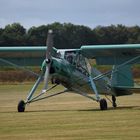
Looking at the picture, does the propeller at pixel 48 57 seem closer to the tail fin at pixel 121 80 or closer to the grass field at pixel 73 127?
the grass field at pixel 73 127

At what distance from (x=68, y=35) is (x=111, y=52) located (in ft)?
253

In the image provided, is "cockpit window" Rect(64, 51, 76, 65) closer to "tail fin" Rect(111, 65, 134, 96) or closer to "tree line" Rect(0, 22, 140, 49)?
"tail fin" Rect(111, 65, 134, 96)

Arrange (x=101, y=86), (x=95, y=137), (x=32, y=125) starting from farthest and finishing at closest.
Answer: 1. (x=101, y=86)
2. (x=32, y=125)
3. (x=95, y=137)

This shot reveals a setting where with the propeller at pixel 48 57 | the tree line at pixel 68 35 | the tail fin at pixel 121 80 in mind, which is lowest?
the tail fin at pixel 121 80

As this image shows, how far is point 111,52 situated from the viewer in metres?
22.4

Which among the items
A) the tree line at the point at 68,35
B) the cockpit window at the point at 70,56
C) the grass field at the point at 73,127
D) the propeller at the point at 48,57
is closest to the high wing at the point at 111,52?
the cockpit window at the point at 70,56

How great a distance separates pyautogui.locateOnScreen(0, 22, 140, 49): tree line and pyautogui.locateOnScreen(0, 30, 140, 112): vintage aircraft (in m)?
64.1

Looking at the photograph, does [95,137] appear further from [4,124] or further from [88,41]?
[88,41]

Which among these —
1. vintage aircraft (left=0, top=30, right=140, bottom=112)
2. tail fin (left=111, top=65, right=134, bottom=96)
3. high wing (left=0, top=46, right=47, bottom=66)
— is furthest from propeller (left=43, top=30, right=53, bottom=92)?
tail fin (left=111, top=65, right=134, bottom=96)

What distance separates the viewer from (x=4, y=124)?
1471 centimetres

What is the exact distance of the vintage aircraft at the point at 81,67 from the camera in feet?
65.8

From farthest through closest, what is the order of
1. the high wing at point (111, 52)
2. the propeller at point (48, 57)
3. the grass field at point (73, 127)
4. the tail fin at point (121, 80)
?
the tail fin at point (121, 80) → the high wing at point (111, 52) → the propeller at point (48, 57) → the grass field at point (73, 127)

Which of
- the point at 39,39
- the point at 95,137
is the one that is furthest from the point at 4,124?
the point at 39,39

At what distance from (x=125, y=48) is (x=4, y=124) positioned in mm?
7986
